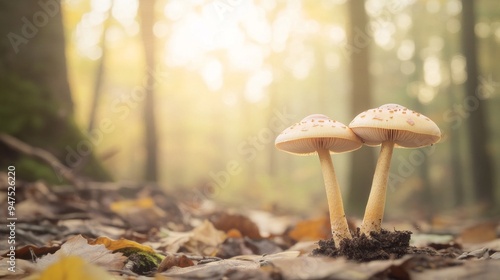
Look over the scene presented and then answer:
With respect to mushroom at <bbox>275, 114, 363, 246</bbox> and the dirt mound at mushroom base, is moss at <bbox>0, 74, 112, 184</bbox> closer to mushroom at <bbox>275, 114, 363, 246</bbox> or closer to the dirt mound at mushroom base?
mushroom at <bbox>275, 114, 363, 246</bbox>

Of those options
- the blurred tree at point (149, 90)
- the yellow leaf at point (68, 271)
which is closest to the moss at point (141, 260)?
the yellow leaf at point (68, 271)

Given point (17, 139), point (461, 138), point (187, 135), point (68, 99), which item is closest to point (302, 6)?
point (68, 99)

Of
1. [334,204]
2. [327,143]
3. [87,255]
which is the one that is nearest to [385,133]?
[327,143]

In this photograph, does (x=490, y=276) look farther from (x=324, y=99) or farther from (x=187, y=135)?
(x=187, y=135)

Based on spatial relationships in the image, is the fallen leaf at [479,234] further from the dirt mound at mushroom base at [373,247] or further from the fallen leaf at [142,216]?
the fallen leaf at [142,216]

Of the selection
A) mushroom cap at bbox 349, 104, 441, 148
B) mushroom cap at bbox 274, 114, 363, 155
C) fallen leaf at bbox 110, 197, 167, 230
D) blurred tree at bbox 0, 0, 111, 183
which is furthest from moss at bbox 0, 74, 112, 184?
mushroom cap at bbox 349, 104, 441, 148

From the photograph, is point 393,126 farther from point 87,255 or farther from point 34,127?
point 34,127

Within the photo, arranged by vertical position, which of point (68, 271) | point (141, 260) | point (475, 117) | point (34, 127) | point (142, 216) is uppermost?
point (475, 117)
